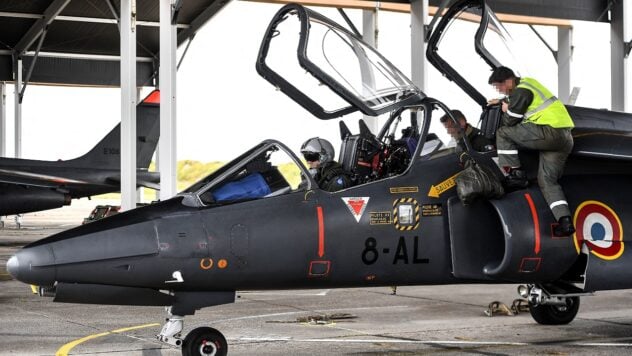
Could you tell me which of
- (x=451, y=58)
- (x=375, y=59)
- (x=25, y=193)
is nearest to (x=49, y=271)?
(x=375, y=59)

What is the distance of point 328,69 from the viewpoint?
26.1 feet

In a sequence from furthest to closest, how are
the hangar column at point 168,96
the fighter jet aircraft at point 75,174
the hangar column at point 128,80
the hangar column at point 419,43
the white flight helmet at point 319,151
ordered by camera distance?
1. the fighter jet aircraft at point 75,174
2. the hangar column at point 419,43
3. the hangar column at point 128,80
4. the hangar column at point 168,96
5. the white flight helmet at point 319,151

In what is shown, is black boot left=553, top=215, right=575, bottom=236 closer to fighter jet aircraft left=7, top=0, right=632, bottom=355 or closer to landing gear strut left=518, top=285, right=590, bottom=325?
fighter jet aircraft left=7, top=0, right=632, bottom=355

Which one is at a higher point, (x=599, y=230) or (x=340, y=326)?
(x=599, y=230)

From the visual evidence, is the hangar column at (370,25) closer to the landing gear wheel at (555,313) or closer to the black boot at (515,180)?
the landing gear wheel at (555,313)

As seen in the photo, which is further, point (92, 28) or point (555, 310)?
point (92, 28)

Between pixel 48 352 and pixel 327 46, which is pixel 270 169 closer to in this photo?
pixel 327 46

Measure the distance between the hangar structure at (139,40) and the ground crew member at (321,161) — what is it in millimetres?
10168

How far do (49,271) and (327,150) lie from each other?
8.79ft

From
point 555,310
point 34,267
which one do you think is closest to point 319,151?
point 34,267

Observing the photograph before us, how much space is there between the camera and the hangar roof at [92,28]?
24.1 metres

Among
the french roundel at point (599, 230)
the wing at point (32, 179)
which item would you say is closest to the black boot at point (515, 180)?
the french roundel at point (599, 230)

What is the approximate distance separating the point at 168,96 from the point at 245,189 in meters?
11.3

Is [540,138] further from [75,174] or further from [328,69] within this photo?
[75,174]
